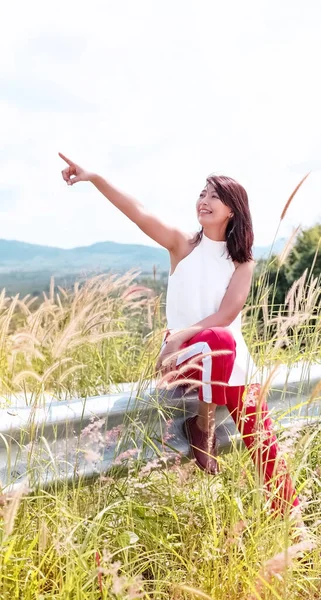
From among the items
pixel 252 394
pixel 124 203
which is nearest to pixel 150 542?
pixel 252 394

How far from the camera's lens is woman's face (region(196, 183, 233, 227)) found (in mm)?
4074

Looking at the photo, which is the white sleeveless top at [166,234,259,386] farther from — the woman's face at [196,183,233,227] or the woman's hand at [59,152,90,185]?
the woman's hand at [59,152,90,185]

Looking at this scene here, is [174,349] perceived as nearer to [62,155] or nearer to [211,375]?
[211,375]

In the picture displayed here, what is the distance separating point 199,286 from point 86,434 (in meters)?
1.26

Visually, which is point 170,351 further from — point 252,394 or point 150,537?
point 150,537

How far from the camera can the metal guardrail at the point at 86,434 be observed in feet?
9.32

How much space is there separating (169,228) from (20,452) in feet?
5.57

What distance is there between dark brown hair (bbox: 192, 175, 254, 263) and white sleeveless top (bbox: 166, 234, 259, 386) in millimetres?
66

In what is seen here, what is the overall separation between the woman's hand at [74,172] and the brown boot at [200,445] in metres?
1.42

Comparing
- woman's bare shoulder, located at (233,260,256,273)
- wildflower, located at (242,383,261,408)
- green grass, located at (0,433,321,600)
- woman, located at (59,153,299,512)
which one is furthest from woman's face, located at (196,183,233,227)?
green grass, located at (0,433,321,600)

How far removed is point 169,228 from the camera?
4133mm

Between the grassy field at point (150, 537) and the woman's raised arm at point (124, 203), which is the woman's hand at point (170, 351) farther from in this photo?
the woman's raised arm at point (124, 203)

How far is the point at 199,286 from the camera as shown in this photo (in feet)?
13.2

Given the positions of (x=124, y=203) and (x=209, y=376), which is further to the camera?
(x=124, y=203)
